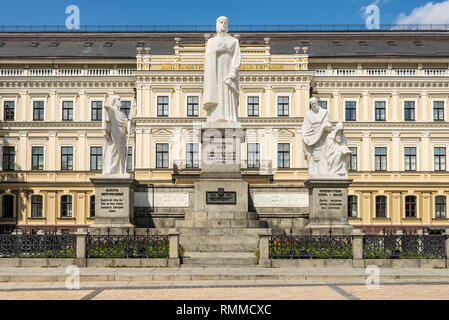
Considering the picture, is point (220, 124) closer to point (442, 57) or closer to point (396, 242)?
point (396, 242)

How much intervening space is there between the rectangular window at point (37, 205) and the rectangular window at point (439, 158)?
33.8 metres

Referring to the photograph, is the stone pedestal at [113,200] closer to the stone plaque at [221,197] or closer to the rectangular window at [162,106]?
the stone plaque at [221,197]

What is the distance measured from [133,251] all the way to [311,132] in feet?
25.3

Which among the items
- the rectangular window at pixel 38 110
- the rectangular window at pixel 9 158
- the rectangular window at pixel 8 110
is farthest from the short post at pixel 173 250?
the rectangular window at pixel 8 110

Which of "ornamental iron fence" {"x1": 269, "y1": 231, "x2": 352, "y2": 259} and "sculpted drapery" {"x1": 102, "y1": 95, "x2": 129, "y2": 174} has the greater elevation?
"sculpted drapery" {"x1": 102, "y1": 95, "x2": 129, "y2": 174}

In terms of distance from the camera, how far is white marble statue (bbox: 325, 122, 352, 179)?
20.0 metres

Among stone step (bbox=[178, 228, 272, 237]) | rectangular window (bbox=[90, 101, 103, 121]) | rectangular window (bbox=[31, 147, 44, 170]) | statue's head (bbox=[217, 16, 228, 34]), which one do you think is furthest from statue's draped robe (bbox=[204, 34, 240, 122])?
rectangular window (bbox=[31, 147, 44, 170])

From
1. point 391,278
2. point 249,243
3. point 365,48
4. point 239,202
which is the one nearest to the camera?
point 391,278

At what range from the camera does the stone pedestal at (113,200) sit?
64.1 feet

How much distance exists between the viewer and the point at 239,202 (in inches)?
779

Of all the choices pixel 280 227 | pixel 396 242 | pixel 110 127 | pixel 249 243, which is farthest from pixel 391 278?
pixel 110 127

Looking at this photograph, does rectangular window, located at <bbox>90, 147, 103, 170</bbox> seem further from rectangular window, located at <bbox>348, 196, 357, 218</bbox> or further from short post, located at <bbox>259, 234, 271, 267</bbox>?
short post, located at <bbox>259, 234, 271, 267</bbox>

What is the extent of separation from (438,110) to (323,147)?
120 feet

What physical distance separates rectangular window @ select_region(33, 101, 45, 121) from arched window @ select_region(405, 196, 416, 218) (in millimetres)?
32529
